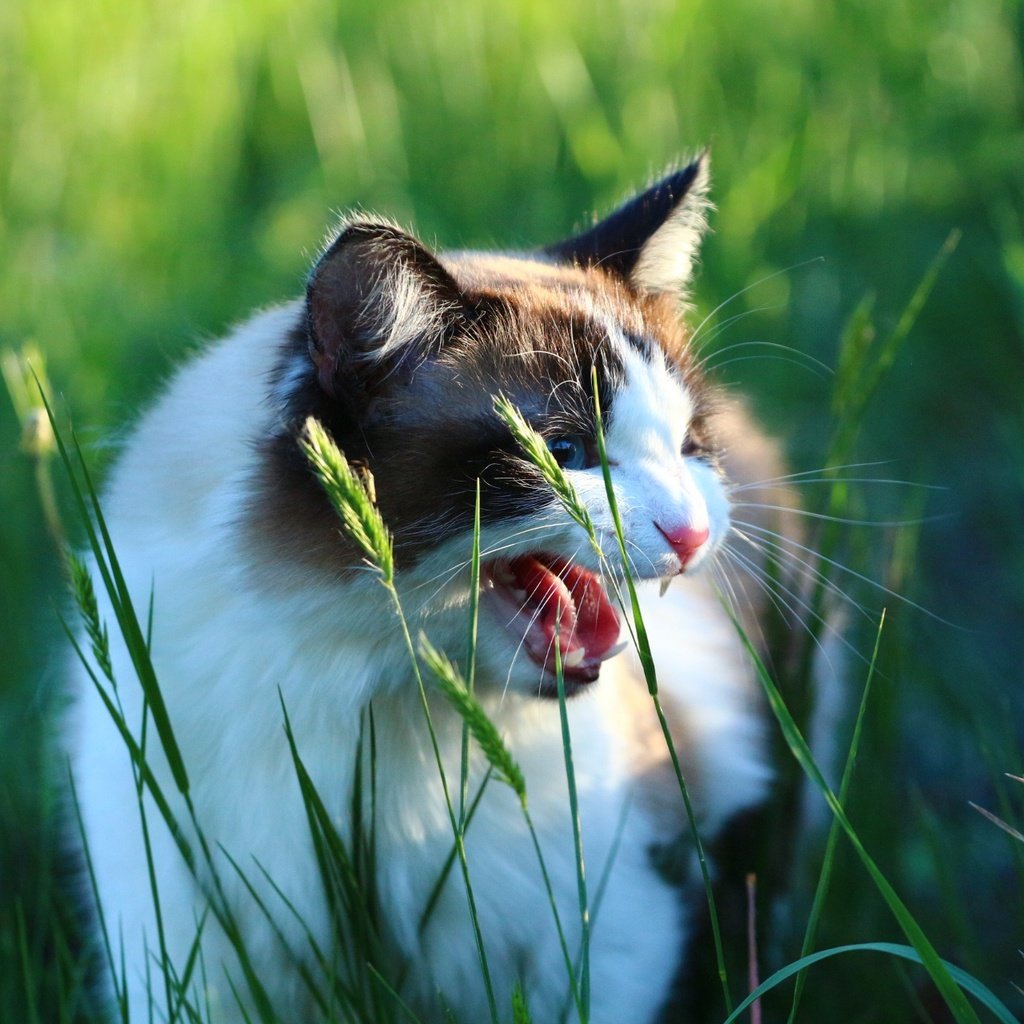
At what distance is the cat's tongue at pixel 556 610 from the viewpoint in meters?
1.48

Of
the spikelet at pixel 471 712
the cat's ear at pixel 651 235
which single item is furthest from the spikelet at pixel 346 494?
the cat's ear at pixel 651 235

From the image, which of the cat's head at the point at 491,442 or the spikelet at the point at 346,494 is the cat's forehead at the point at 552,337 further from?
the spikelet at the point at 346,494

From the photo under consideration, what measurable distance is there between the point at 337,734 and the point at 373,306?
532 millimetres

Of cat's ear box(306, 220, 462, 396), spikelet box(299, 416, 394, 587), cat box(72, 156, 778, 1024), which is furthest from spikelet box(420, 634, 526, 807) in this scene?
cat's ear box(306, 220, 462, 396)

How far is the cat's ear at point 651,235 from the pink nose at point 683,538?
55cm

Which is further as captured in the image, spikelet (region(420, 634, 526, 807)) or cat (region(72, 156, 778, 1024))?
cat (region(72, 156, 778, 1024))

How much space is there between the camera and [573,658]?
4.89 ft

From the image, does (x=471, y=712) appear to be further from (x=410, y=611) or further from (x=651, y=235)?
(x=651, y=235)

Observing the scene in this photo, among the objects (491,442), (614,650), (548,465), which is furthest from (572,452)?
(548,465)

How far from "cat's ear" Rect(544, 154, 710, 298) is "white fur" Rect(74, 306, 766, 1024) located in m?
0.30

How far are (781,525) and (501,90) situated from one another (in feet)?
7.52

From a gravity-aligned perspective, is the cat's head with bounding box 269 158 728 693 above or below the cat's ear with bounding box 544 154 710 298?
below

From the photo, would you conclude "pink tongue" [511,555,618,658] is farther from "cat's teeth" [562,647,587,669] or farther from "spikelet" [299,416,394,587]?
"spikelet" [299,416,394,587]

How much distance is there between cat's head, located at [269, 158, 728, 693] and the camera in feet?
4.54
